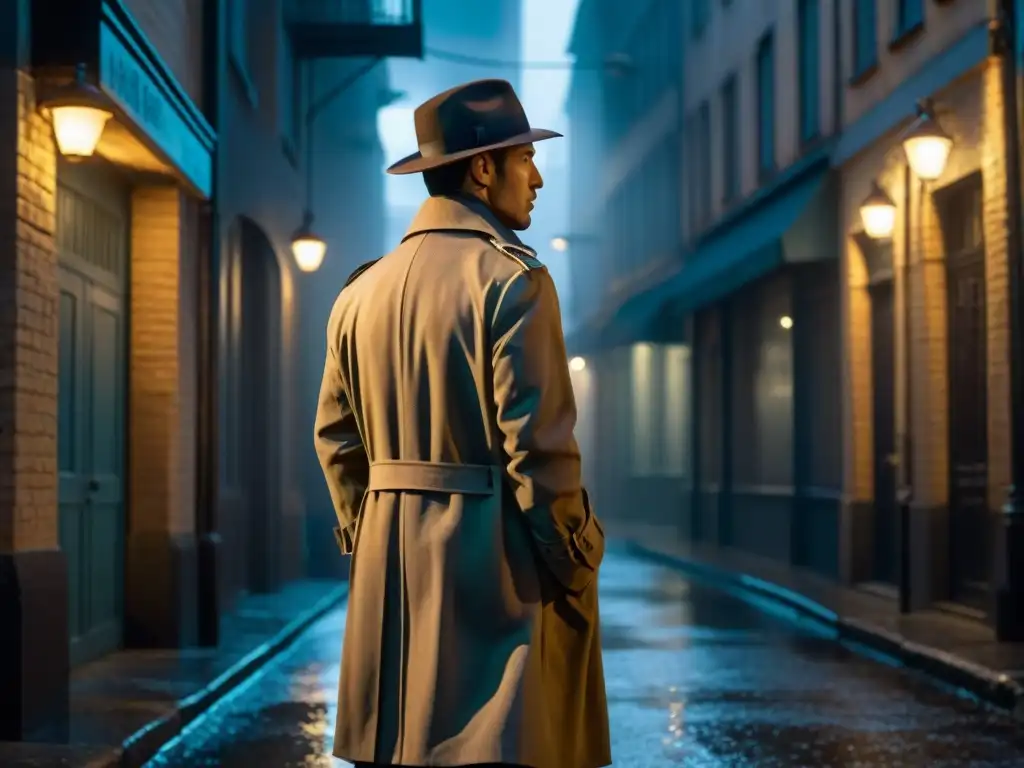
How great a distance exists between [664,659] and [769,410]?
11164 millimetres

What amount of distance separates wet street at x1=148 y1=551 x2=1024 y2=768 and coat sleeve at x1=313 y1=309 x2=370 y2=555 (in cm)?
355

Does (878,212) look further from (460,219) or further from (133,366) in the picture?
(460,219)

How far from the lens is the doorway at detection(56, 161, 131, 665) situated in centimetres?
1019

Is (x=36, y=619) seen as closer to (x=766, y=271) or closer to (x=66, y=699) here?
(x=66, y=699)

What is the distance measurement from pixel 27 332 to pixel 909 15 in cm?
988

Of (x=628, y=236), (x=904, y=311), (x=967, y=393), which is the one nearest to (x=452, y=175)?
(x=967, y=393)

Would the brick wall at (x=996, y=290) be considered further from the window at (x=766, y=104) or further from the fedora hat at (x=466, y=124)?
the fedora hat at (x=466, y=124)

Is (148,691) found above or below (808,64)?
below

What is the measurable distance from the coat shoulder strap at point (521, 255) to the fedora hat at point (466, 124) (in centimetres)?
23

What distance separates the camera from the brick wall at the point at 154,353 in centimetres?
1162

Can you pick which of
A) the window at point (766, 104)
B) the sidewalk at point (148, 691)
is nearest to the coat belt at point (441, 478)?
the sidewalk at point (148, 691)

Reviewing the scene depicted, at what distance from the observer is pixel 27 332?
26.1 ft

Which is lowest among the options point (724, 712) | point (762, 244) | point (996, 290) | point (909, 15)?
point (724, 712)

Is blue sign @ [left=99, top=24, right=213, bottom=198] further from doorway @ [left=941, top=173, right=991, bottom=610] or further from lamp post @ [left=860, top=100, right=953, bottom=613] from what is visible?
doorway @ [left=941, top=173, right=991, bottom=610]
